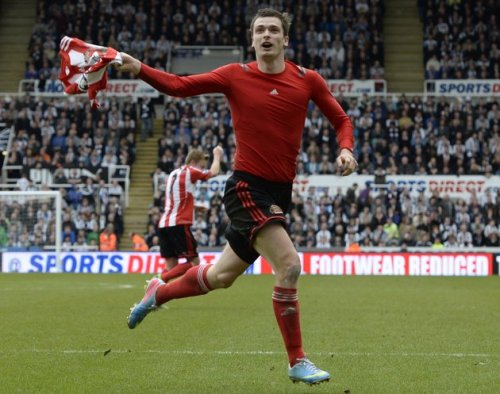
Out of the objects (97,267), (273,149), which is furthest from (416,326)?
(97,267)

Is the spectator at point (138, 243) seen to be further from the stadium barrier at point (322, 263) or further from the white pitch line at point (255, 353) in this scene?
the white pitch line at point (255, 353)

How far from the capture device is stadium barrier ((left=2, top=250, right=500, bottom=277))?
2709cm

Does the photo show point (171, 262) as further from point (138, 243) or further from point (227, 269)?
point (138, 243)

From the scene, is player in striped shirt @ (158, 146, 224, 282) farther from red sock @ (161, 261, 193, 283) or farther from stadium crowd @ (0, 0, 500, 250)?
stadium crowd @ (0, 0, 500, 250)

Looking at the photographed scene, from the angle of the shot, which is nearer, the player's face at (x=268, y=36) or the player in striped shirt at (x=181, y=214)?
the player's face at (x=268, y=36)

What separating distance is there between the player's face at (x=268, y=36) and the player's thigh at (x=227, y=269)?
4.69ft

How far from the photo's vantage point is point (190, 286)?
7.70 m

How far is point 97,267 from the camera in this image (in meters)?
27.9

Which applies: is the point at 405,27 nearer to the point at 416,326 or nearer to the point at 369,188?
the point at 369,188

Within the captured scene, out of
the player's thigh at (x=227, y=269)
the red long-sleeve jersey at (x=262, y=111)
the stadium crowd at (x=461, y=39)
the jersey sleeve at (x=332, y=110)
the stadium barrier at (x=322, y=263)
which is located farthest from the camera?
the stadium crowd at (x=461, y=39)

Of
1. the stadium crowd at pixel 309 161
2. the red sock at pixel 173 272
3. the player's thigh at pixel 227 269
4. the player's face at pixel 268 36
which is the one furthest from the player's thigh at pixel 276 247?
the stadium crowd at pixel 309 161

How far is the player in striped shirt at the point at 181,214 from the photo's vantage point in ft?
46.7

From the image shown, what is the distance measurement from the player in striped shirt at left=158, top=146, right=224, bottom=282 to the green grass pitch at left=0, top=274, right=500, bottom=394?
769 millimetres

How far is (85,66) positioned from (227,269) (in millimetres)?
1754
